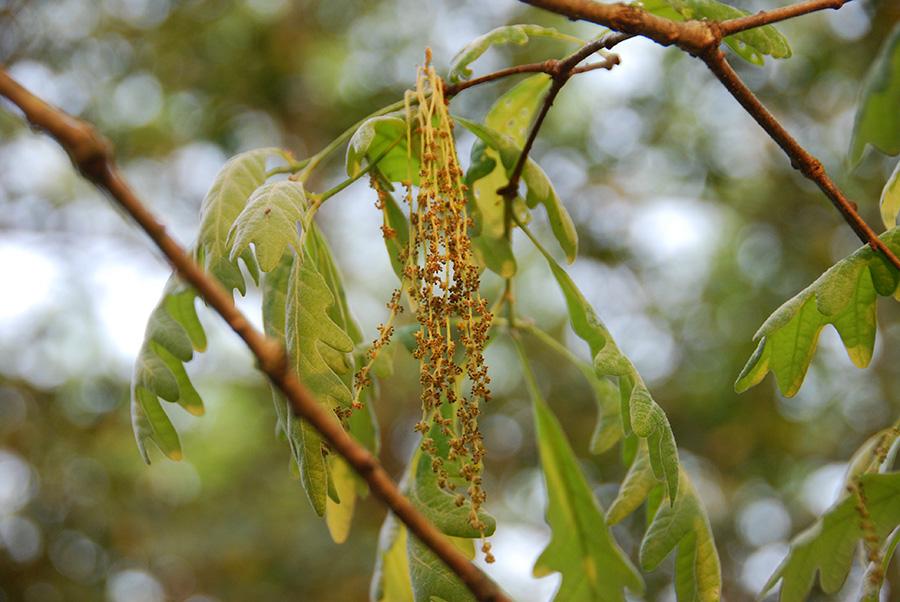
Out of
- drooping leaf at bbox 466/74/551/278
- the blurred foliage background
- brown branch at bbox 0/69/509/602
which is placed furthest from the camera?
the blurred foliage background

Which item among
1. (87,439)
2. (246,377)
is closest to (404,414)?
(246,377)

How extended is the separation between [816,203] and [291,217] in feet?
8.46

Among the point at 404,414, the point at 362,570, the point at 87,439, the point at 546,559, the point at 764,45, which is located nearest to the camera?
the point at 764,45

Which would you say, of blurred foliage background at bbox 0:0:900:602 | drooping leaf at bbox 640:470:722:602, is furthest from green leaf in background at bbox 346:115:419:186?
blurred foliage background at bbox 0:0:900:602

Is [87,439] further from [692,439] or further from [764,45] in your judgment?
[764,45]

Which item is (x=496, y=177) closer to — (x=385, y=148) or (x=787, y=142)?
(x=385, y=148)

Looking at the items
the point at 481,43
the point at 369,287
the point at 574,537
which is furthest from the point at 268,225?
the point at 369,287

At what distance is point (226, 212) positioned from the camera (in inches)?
32.0

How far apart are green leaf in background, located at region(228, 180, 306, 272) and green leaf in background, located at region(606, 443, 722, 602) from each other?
403 mm

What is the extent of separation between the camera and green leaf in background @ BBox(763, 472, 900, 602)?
2.92 feet

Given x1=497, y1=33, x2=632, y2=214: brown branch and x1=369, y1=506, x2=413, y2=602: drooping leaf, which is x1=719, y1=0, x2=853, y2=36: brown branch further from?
x1=369, y1=506, x2=413, y2=602: drooping leaf

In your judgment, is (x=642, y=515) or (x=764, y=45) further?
(x=642, y=515)

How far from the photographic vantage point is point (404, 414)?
11.6ft

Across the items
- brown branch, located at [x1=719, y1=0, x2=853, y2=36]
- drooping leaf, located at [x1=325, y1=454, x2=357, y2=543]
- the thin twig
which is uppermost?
the thin twig
